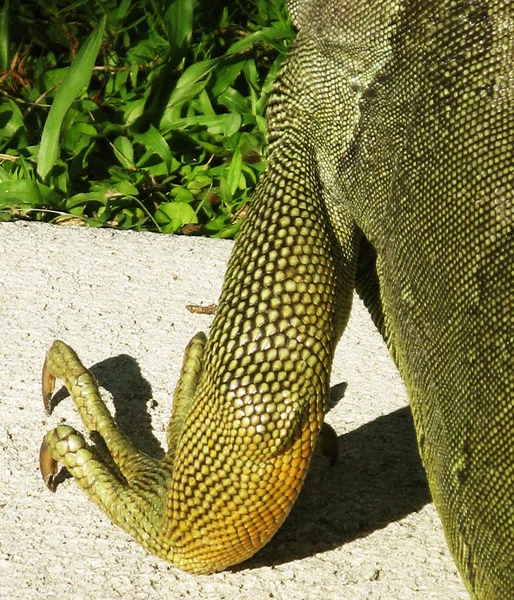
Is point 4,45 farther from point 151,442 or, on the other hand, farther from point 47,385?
point 151,442

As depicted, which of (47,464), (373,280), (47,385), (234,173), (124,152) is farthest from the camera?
(124,152)

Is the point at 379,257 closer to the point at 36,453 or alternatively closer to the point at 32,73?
the point at 36,453

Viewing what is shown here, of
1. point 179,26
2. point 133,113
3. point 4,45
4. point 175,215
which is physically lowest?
point 175,215

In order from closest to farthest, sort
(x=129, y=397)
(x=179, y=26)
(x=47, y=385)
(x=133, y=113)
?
(x=47, y=385) < (x=129, y=397) < (x=133, y=113) < (x=179, y=26)

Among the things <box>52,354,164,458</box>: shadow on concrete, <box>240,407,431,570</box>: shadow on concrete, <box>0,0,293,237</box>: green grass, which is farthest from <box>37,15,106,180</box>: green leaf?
<box>240,407,431,570</box>: shadow on concrete

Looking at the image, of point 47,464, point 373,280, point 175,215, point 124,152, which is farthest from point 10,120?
point 373,280

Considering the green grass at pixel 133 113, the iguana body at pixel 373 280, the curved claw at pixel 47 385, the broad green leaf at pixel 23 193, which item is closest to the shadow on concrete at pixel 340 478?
the curved claw at pixel 47 385

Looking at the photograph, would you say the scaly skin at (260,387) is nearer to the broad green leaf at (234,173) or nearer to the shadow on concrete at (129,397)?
the shadow on concrete at (129,397)
